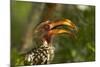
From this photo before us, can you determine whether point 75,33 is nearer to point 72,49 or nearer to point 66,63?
point 72,49

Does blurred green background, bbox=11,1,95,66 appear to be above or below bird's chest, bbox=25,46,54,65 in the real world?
above

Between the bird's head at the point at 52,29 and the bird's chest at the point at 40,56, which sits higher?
the bird's head at the point at 52,29

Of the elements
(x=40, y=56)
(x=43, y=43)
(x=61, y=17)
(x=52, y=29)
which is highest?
(x=61, y=17)

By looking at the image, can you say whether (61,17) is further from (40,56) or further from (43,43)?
(40,56)

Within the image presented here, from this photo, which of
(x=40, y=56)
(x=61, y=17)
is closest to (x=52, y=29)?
(x=61, y=17)
